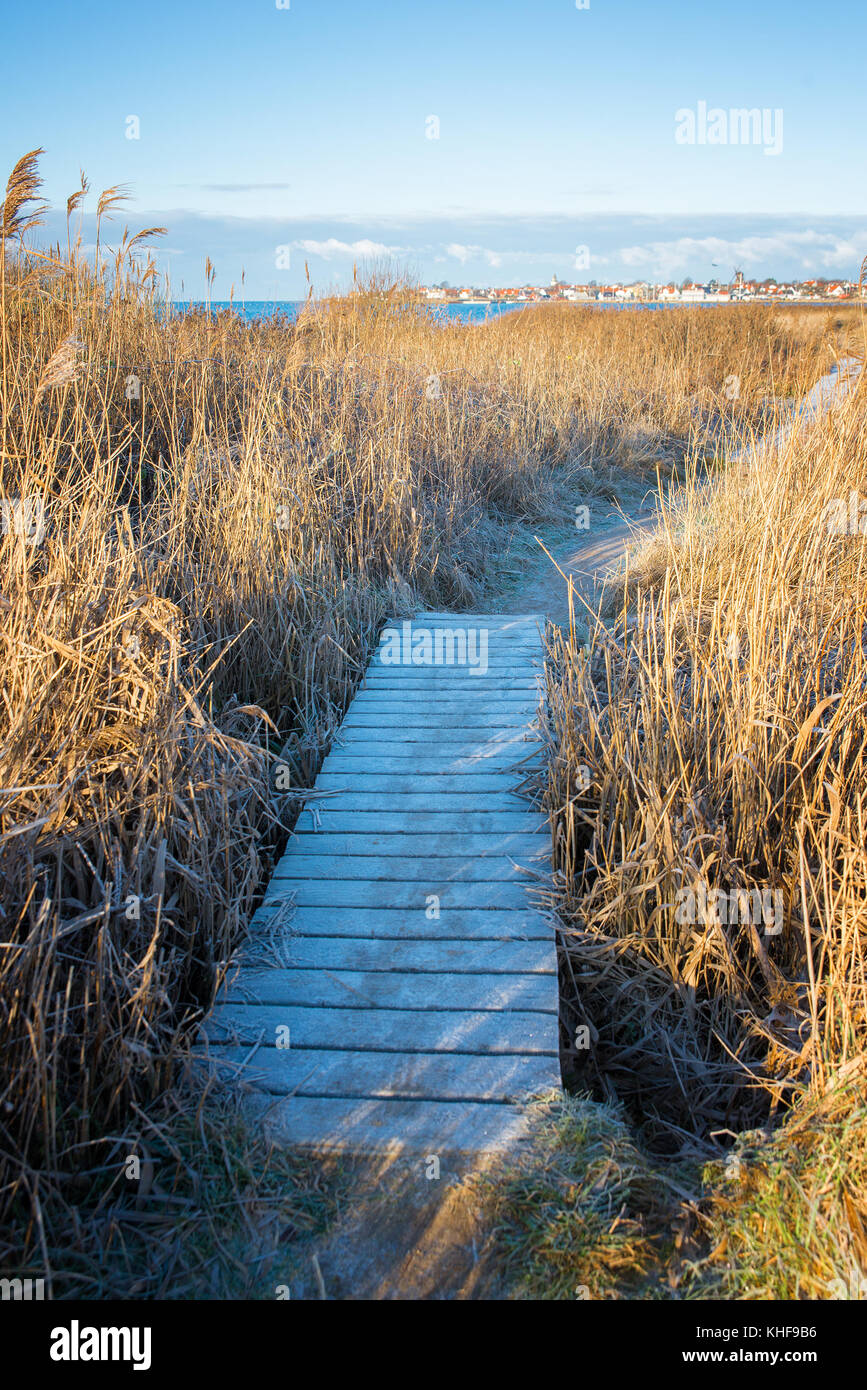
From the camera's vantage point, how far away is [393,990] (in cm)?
235

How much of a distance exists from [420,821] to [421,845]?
14 centimetres

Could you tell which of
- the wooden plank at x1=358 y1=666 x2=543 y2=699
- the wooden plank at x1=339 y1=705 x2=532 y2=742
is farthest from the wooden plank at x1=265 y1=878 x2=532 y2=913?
the wooden plank at x1=358 y1=666 x2=543 y2=699

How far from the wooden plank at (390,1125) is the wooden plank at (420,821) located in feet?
3.59

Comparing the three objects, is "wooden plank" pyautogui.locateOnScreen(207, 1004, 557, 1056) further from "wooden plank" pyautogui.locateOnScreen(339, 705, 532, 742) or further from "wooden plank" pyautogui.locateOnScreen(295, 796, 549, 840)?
"wooden plank" pyautogui.locateOnScreen(339, 705, 532, 742)

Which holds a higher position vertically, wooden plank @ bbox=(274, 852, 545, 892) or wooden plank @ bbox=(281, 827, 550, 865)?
wooden plank @ bbox=(281, 827, 550, 865)

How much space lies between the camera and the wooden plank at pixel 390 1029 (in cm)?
217

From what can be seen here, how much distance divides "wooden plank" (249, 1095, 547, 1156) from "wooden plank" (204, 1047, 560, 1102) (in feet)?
0.09

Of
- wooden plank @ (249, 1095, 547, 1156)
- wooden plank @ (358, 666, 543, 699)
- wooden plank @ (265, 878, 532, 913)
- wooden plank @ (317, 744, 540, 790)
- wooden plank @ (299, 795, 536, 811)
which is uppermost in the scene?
wooden plank @ (358, 666, 543, 699)

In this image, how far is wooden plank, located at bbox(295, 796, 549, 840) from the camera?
3.01 metres

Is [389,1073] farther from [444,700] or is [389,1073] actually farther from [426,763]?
[444,700]

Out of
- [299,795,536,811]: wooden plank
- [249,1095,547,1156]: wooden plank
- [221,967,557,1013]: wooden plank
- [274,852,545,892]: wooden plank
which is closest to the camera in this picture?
[249,1095,547,1156]: wooden plank

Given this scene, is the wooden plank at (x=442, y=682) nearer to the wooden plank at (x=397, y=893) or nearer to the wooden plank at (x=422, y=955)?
the wooden plank at (x=397, y=893)

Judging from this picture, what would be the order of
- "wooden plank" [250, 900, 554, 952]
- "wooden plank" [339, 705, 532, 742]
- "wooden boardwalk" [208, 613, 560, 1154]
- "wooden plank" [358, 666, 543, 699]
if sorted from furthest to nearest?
1. "wooden plank" [358, 666, 543, 699]
2. "wooden plank" [339, 705, 532, 742]
3. "wooden plank" [250, 900, 554, 952]
4. "wooden boardwalk" [208, 613, 560, 1154]
